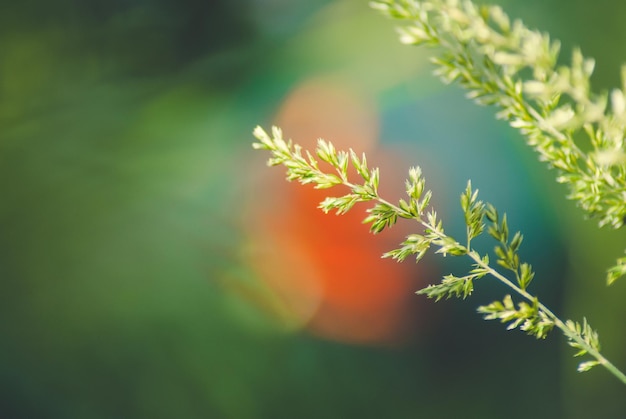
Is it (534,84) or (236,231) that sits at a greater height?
(236,231)

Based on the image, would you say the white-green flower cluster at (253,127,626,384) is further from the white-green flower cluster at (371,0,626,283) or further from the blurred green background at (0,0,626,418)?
the blurred green background at (0,0,626,418)

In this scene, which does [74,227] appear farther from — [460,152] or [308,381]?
Answer: [460,152]

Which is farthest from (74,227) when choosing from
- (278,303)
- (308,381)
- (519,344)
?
(519,344)

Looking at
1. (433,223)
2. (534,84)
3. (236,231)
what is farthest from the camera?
(236,231)

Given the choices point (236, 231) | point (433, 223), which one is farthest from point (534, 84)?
point (236, 231)

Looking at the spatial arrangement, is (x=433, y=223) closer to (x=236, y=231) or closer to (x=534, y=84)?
(x=534, y=84)
